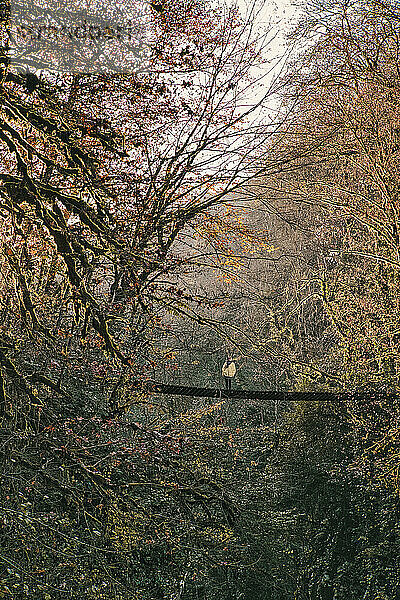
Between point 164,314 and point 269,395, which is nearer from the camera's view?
point 164,314

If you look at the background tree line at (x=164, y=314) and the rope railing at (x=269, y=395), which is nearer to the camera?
the background tree line at (x=164, y=314)

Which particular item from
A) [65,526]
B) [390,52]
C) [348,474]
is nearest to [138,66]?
[65,526]

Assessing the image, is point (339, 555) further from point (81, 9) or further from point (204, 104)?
point (81, 9)

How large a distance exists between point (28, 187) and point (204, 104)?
7.81 ft

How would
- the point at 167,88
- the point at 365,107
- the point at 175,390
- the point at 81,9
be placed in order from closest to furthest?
the point at 81,9 → the point at 167,88 → the point at 175,390 → the point at 365,107

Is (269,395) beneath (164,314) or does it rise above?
beneath

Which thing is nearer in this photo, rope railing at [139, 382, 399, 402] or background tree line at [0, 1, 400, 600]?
background tree line at [0, 1, 400, 600]

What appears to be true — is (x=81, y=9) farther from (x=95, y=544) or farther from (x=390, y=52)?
(x=390, y=52)

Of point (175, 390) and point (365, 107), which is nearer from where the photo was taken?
point (175, 390)

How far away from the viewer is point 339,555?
27.3 feet

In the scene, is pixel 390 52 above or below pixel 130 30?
above

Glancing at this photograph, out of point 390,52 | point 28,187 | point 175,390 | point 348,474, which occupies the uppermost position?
point 390,52

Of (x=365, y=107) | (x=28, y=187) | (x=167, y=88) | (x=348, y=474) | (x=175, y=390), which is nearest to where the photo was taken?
(x=28, y=187)

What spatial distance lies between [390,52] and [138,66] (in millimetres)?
3925
